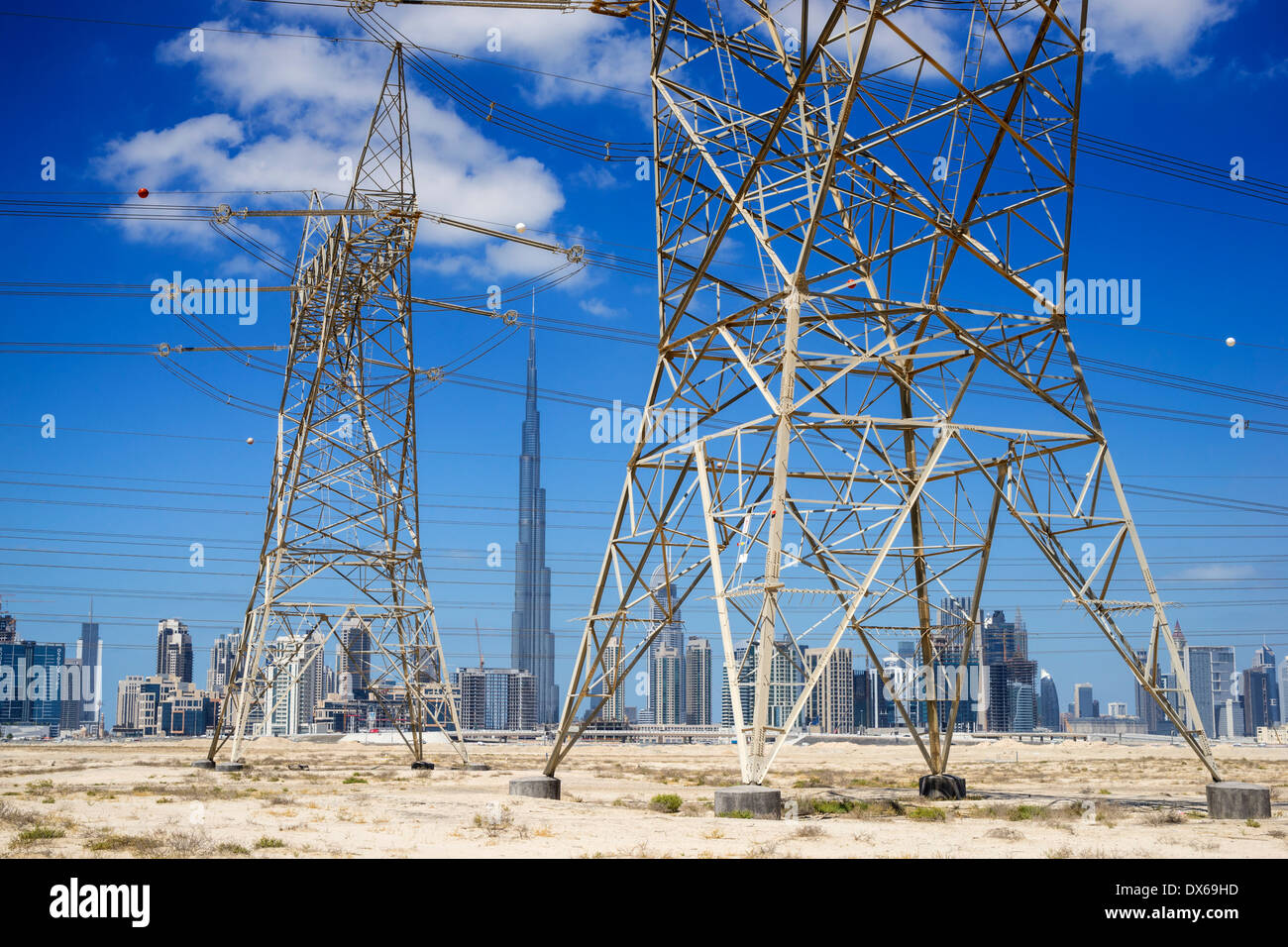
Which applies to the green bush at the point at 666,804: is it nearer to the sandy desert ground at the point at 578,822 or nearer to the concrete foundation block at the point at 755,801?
the sandy desert ground at the point at 578,822

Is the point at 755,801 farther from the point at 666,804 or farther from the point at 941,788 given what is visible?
the point at 941,788

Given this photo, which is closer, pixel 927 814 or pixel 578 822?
pixel 578 822

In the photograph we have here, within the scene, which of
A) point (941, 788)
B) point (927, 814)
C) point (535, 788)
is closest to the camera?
point (927, 814)

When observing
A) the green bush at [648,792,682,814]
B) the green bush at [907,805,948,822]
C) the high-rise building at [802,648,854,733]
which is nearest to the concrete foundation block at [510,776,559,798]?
the green bush at [648,792,682,814]

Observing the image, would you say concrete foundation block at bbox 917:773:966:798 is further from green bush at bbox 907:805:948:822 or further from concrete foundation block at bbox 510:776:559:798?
concrete foundation block at bbox 510:776:559:798

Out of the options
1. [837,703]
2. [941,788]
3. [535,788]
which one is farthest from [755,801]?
[837,703]
